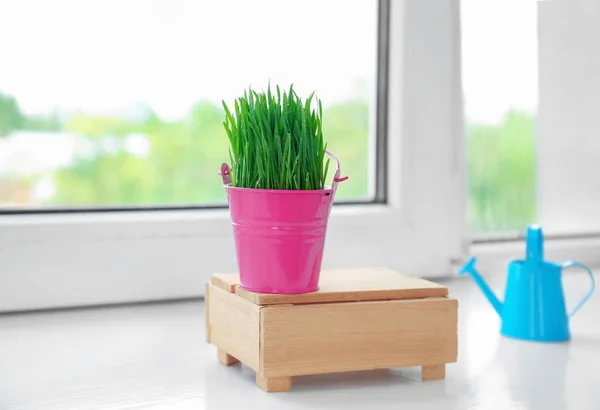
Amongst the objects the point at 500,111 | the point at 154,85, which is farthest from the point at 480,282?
the point at 500,111

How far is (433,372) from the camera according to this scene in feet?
2.44

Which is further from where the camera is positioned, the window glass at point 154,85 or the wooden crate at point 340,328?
the window glass at point 154,85

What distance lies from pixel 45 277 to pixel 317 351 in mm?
466

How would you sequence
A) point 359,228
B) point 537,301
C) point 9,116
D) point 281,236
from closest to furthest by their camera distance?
point 281,236
point 537,301
point 9,116
point 359,228

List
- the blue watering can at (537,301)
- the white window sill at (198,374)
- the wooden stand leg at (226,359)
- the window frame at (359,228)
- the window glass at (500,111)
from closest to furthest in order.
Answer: the white window sill at (198,374) < the wooden stand leg at (226,359) < the blue watering can at (537,301) < the window frame at (359,228) < the window glass at (500,111)

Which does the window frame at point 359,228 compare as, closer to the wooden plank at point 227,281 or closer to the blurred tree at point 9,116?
the blurred tree at point 9,116

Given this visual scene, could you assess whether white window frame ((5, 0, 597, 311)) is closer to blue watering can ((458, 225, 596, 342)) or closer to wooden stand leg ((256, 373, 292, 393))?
blue watering can ((458, 225, 596, 342))

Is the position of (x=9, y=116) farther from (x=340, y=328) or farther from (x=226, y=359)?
(x=340, y=328)

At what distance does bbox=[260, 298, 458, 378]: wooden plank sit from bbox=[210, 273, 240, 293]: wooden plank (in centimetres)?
8

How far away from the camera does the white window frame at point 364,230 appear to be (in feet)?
3.34

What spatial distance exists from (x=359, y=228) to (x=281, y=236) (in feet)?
1.71

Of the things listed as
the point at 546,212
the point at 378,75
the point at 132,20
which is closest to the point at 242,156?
the point at 132,20

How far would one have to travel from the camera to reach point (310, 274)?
71 cm

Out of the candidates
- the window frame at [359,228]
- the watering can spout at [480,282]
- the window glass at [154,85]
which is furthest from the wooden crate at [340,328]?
the window glass at [154,85]
